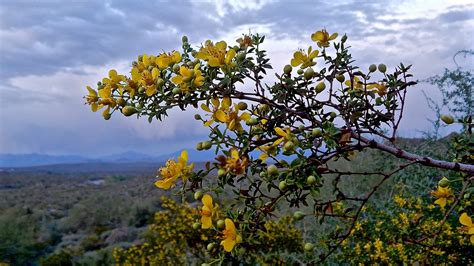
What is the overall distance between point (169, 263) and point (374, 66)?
413 cm

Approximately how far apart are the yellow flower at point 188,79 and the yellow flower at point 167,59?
145 mm

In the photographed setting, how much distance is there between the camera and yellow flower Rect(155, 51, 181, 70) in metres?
1.80

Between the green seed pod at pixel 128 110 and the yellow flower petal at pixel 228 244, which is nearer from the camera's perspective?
the yellow flower petal at pixel 228 244

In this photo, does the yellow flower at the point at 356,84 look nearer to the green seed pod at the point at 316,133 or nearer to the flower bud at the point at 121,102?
the green seed pod at the point at 316,133

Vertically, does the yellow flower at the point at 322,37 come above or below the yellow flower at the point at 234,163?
above

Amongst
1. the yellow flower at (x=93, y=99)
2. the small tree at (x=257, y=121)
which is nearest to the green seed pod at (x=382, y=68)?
the small tree at (x=257, y=121)

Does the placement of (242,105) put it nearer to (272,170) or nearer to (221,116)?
(221,116)

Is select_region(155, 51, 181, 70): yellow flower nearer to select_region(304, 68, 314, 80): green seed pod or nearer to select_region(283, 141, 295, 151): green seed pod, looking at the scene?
select_region(304, 68, 314, 80): green seed pod

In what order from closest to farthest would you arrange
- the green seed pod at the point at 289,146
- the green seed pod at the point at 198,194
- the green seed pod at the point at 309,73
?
the green seed pod at the point at 289,146 < the green seed pod at the point at 198,194 < the green seed pod at the point at 309,73

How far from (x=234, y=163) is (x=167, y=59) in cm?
55

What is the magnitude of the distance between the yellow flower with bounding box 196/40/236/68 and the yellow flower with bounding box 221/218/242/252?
0.53m

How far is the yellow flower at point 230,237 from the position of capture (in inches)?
60.1

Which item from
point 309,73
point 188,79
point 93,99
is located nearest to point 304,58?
point 309,73

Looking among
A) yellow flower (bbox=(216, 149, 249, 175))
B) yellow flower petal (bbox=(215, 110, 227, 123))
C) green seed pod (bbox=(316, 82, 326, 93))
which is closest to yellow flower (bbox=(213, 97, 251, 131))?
yellow flower petal (bbox=(215, 110, 227, 123))
